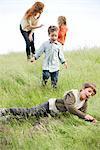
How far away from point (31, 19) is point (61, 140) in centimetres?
640

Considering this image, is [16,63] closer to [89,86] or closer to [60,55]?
[60,55]

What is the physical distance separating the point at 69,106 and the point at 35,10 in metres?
5.26

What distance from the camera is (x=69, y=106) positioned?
769cm

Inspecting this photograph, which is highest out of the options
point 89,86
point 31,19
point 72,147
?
point 31,19

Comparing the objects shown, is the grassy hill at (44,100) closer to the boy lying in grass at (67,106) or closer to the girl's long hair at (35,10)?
the boy lying in grass at (67,106)

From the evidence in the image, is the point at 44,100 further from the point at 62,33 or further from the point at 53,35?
the point at 62,33

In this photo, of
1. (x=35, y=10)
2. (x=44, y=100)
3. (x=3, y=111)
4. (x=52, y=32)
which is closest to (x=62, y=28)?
(x=35, y=10)

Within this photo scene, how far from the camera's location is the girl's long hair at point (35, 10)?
12.3 metres

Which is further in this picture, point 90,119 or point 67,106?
point 67,106

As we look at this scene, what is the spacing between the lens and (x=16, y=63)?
40.1ft

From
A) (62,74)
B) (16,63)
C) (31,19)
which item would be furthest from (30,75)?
(31,19)

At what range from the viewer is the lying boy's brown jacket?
7652 mm

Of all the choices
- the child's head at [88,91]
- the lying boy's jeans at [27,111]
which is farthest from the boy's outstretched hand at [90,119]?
the lying boy's jeans at [27,111]

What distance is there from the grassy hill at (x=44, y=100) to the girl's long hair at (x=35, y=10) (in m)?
1.11
